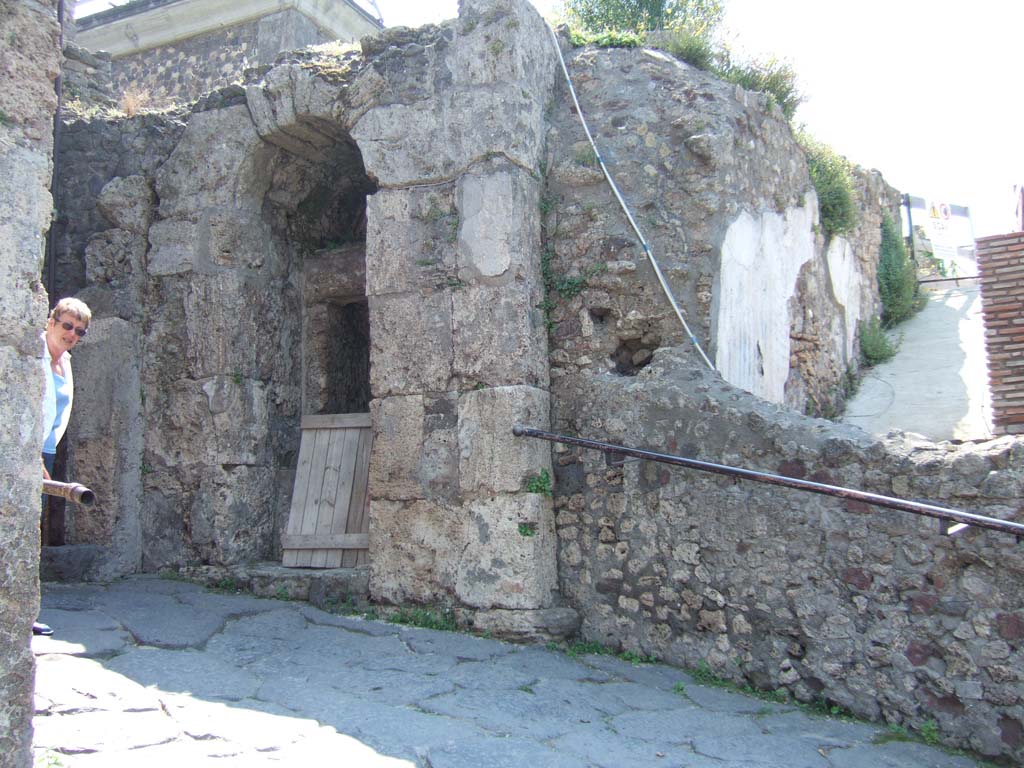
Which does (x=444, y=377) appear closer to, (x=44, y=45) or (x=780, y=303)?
(x=780, y=303)

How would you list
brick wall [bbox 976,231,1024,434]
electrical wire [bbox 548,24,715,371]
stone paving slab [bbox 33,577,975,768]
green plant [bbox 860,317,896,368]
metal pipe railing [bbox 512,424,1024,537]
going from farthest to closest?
green plant [bbox 860,317,896,368] < brick wall [bbox 976,231,1024,434] < electrical wire [bbox 548,24,715,371] < metal pipe railing [bbox 512,424,1024,537] < stone paving slab [bbox 33,577,975,768]

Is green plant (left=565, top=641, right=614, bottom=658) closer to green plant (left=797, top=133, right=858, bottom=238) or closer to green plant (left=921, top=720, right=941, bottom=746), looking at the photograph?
green plant (left=921, top=720, right=941, bottom=746)

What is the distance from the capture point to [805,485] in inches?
161

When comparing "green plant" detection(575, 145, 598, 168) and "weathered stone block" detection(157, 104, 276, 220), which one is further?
"weathered stone block" detection(157, 104, 276, 220)

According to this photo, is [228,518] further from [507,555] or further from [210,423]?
[507,555]

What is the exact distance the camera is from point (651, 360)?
17.5ft

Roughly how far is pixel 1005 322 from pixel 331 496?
4.41 m

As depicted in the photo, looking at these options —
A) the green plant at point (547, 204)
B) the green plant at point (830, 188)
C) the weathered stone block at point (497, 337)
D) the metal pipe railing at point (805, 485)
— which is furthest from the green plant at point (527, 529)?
the green plant at point (830, 188)

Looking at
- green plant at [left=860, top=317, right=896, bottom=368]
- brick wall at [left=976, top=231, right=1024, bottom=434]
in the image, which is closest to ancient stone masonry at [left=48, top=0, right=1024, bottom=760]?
green plant at [left=860, top=317, right=896, bottom=368]

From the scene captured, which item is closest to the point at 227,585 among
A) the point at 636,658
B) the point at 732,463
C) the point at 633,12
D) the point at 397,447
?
the point at 397,447

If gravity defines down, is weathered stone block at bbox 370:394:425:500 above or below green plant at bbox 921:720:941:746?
above

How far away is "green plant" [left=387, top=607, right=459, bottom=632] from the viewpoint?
512 centimetres

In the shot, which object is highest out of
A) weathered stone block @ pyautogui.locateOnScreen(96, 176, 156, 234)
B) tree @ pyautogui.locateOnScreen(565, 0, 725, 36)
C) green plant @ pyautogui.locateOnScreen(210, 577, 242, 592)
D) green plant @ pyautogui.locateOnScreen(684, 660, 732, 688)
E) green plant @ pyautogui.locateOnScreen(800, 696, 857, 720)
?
tree @ pyautogui.locateOnScreen(565, 0, 725, 36)

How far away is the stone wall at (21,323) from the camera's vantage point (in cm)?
256
